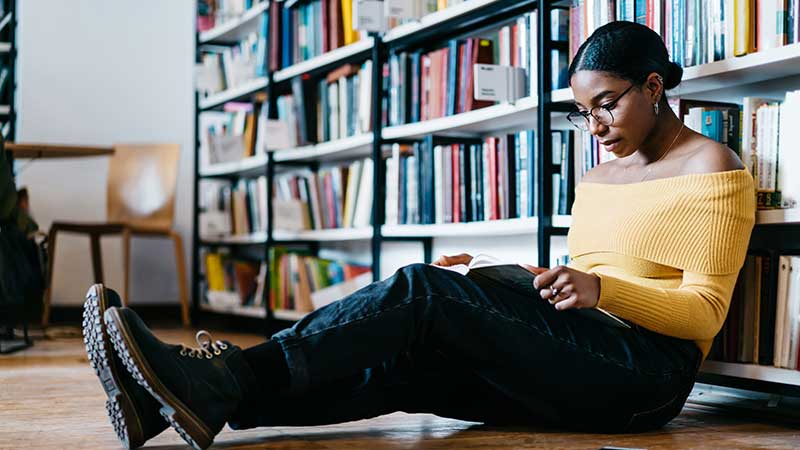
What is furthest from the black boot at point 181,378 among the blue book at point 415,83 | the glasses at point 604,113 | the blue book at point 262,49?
the blue book at point 262,49

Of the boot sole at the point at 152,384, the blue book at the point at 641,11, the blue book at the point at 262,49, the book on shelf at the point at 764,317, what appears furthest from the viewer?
the blue book at the point at 262,49

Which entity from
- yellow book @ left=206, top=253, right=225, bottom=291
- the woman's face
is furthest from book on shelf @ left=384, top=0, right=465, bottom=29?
yellow book @ left=206, top=253, right=225, bottom=291

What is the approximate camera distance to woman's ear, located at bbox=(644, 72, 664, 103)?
187cm

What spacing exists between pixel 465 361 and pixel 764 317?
68 cm

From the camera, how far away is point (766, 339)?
79.2 inches

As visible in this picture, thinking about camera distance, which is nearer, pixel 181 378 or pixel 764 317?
pixel 181 378

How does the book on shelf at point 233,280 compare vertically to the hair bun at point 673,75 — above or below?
below

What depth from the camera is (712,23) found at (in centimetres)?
211

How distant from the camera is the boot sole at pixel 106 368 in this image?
1.53 meters

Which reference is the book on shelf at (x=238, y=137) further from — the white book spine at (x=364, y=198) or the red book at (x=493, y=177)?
the red book at (x=493, y=177)

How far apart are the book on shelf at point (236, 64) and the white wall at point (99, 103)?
11.7 inches

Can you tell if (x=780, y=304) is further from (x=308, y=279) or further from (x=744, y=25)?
(x=308, y=279)

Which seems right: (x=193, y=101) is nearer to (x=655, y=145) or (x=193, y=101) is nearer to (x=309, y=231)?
(x=309, y=231)

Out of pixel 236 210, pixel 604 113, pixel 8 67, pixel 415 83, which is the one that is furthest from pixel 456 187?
pixel 8 67
